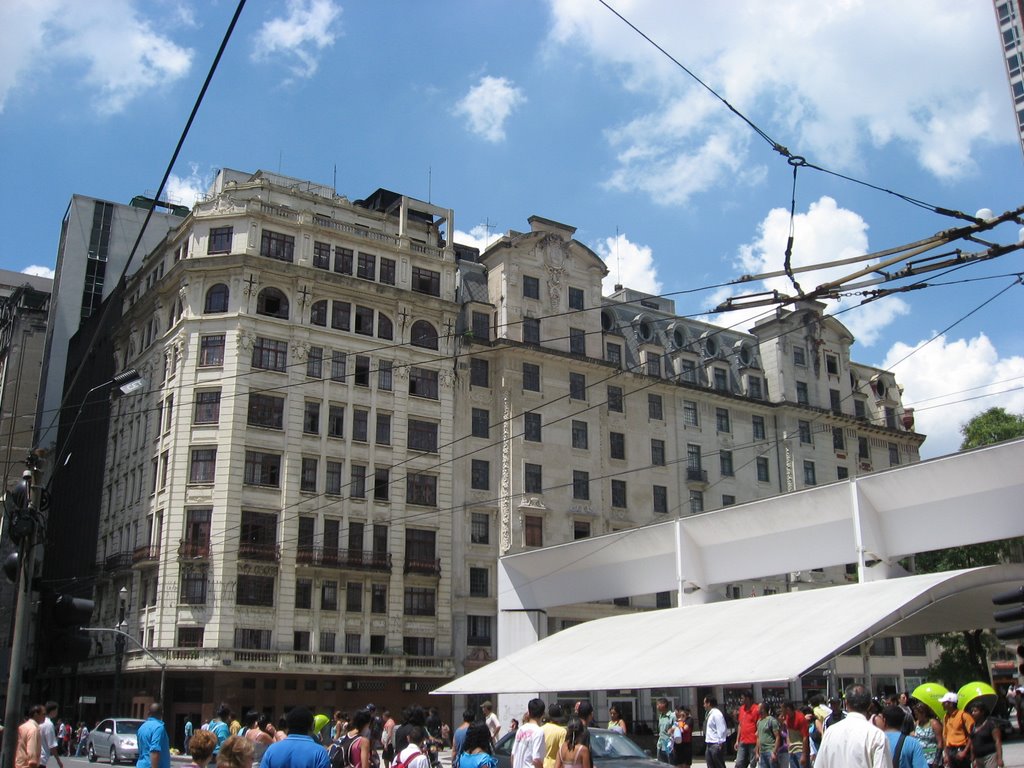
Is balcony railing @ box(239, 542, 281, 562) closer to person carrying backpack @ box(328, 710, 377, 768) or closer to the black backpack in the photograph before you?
the black backpack

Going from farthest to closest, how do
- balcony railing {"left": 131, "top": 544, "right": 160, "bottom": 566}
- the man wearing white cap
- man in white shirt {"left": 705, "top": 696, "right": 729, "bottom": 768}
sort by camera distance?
balcony railing {"left": 131, "top": 544, "right": 160, "bottom": 566} < man in white shirt {"left": 705, "top": 696, "right": 729, "bottom": 768} < the man wearing white cap

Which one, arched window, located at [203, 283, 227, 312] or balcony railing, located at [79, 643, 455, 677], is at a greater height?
arched window, located at [203, 283, 227, 312]

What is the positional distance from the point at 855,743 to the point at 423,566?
138 feet

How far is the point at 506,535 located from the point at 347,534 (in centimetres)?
828

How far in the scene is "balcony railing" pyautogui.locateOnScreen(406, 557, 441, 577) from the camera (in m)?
49.2

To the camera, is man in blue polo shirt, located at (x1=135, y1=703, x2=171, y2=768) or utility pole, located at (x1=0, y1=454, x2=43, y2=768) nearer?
man in blue polo shirt, located at (x1=135, y1=703, x2=171, y2=768)

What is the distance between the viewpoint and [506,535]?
51.8m

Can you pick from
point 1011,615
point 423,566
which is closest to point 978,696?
point 1011,615

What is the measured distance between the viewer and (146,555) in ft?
154

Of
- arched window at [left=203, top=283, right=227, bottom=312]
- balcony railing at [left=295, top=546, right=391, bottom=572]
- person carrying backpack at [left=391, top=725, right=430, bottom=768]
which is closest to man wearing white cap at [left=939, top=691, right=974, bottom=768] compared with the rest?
person carrying backpack at [left=391, top=725, right=430, bottom=768]

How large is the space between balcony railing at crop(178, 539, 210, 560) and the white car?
33.3 feet

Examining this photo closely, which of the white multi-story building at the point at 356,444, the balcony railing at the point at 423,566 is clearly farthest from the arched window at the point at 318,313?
the balcony railing at the point at 423,566

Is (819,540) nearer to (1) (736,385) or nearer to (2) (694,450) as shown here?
(2) (694,450)

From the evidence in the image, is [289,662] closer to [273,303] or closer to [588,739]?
[273,303]
